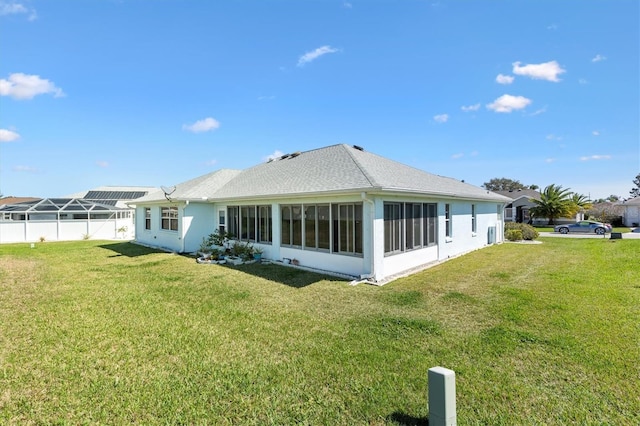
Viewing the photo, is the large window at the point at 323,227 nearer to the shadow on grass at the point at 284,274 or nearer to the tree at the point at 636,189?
the shadow on grass at the point at 284,274

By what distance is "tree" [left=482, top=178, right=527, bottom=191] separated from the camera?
69625 mm

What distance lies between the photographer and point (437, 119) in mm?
18125

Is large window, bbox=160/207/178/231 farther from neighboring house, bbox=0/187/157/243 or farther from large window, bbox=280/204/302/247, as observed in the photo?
neighboring house, bbox=0/187/157/243

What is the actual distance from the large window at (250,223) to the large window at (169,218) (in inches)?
138

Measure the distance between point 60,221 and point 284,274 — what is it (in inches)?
907

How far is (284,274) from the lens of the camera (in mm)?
10094

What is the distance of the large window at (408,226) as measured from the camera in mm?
9812

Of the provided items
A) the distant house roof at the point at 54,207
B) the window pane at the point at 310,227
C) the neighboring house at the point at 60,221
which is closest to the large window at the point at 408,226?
the window pane at the point at 310,227

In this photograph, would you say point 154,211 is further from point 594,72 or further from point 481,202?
point 594,72

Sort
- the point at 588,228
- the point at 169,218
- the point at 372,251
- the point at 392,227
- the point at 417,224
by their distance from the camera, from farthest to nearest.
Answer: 1. the point at 588,228
2. the point at 169,218
3. the point at 417,224
4. the point at 392,227
5. the point at 372,251

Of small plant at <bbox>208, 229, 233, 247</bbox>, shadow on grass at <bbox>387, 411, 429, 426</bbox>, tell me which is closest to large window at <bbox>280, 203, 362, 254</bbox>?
small plant at <bbox>208, 229, 233, 247</bbox>

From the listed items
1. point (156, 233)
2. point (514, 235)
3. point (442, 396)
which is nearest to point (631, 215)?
point (514, 235)

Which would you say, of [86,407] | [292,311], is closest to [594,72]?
[292,311]

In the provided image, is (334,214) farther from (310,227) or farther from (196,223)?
(196,223)
